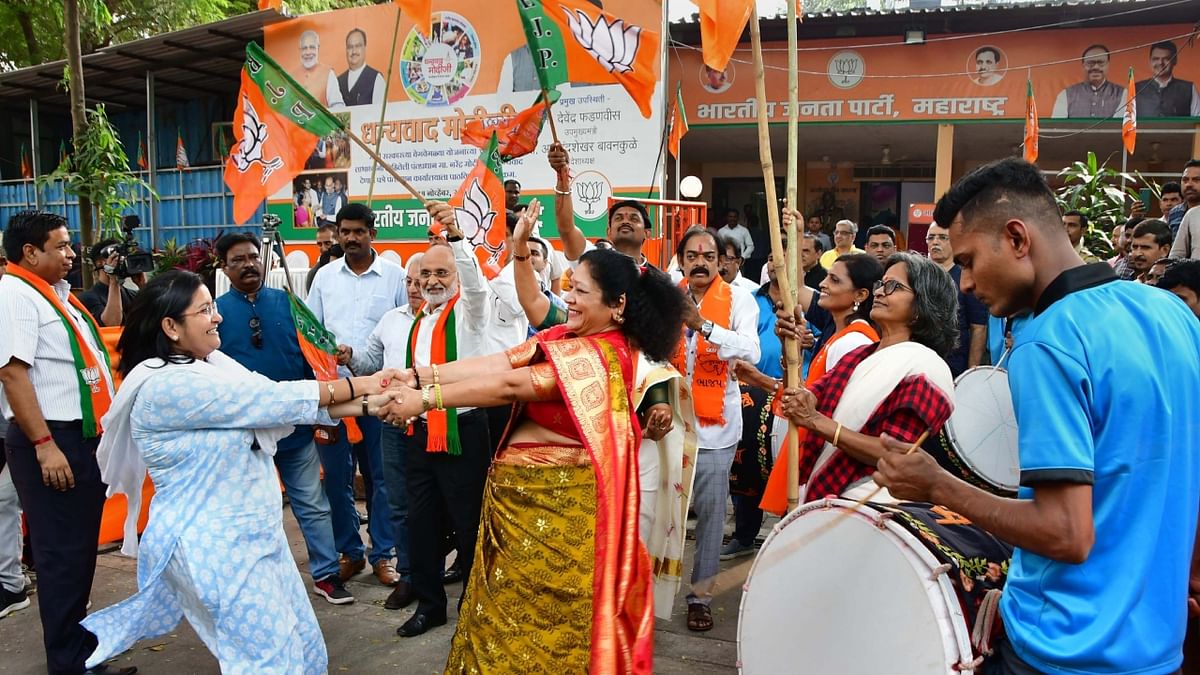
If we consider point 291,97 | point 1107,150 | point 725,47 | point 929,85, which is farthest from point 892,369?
point 1107,150

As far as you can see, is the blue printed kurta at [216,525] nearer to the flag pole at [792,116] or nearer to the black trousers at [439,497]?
the black trousers at [439,497]

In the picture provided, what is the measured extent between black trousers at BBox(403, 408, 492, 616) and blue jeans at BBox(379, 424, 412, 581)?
0.17 metres

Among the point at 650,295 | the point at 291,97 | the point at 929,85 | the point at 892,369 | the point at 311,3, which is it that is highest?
the point at 311,3

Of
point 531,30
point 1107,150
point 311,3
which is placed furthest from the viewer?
point 311,3

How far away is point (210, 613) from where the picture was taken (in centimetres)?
298

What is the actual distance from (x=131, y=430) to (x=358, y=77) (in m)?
11.2

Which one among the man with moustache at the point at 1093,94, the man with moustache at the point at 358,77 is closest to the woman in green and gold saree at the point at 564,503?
the man with moustache at the point at 1093,94

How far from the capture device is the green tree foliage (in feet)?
48.0

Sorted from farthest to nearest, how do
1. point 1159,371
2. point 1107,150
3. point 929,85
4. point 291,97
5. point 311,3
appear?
point 311,3
point 1107,150
point 929,85
point 291,97
point 1159,371

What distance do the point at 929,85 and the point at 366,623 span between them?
10.7m

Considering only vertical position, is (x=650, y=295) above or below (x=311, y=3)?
below

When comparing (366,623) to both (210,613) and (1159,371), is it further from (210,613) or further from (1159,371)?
(1159,371)

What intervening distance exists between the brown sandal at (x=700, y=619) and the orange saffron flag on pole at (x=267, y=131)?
319cm

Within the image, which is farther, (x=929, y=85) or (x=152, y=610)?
(x=929, y=85)
